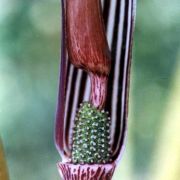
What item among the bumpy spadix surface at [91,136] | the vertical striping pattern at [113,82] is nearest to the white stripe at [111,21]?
the vertical striping pattern at [113,82]

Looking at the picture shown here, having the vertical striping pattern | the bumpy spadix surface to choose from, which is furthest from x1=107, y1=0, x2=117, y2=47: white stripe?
the bumpy spadix surface

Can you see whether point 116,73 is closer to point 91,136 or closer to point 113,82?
point 113,82

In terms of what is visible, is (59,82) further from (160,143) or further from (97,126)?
(160,143)

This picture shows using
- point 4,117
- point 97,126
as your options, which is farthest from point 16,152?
point 97,126

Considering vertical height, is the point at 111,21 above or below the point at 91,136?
above

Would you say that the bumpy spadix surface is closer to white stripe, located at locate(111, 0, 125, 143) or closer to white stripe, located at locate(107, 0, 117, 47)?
white stripe, located at locate(111, 0, 125, 143)

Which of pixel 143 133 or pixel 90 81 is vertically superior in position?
pixel 90 81

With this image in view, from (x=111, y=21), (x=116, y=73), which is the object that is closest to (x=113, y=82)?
(x=116, y=73)
